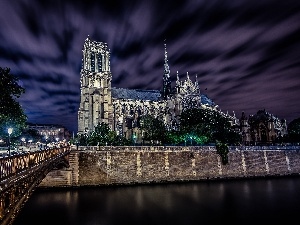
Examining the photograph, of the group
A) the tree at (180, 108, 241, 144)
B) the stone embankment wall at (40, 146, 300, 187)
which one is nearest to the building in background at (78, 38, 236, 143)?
the tree at (180, 108, 241, 144)

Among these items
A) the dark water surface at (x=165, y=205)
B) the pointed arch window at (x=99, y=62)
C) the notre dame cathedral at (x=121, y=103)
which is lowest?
the dark water surface at (x=165, y=205)

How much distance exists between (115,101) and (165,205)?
7729 centimetres

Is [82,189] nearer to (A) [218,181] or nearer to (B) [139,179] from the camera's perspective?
(B) [139,179]

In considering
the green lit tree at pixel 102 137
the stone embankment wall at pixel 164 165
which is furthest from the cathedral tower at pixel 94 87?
the stone embankment wall at pixel 164 165

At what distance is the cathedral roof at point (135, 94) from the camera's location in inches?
4460

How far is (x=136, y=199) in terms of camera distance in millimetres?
35625

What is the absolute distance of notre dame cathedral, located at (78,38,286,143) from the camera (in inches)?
3659

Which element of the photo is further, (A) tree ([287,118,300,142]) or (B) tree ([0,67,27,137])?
(A) tree ([287,118,300,142])

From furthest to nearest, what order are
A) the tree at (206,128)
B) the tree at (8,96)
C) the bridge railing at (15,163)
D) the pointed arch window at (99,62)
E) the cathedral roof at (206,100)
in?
1. the cathedral roof at (206,100)
2. the pointed arch window at (99,62)
3. the tree at (206,128)
4. the tree at (8,96)
5. the bridge railing at (15,163)

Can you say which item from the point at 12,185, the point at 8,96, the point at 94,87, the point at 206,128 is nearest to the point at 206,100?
the point at 94,87

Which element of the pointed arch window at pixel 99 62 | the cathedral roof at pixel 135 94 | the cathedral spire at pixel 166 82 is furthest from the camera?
the cathedral spire at pixel 166 82

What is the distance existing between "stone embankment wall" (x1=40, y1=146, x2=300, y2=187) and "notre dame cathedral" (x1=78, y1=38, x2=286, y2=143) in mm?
30137

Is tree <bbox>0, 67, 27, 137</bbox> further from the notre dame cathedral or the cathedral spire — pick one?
the cathedral spire

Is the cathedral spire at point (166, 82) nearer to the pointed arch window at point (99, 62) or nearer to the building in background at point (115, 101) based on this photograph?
the building in background at point (115, 101)
